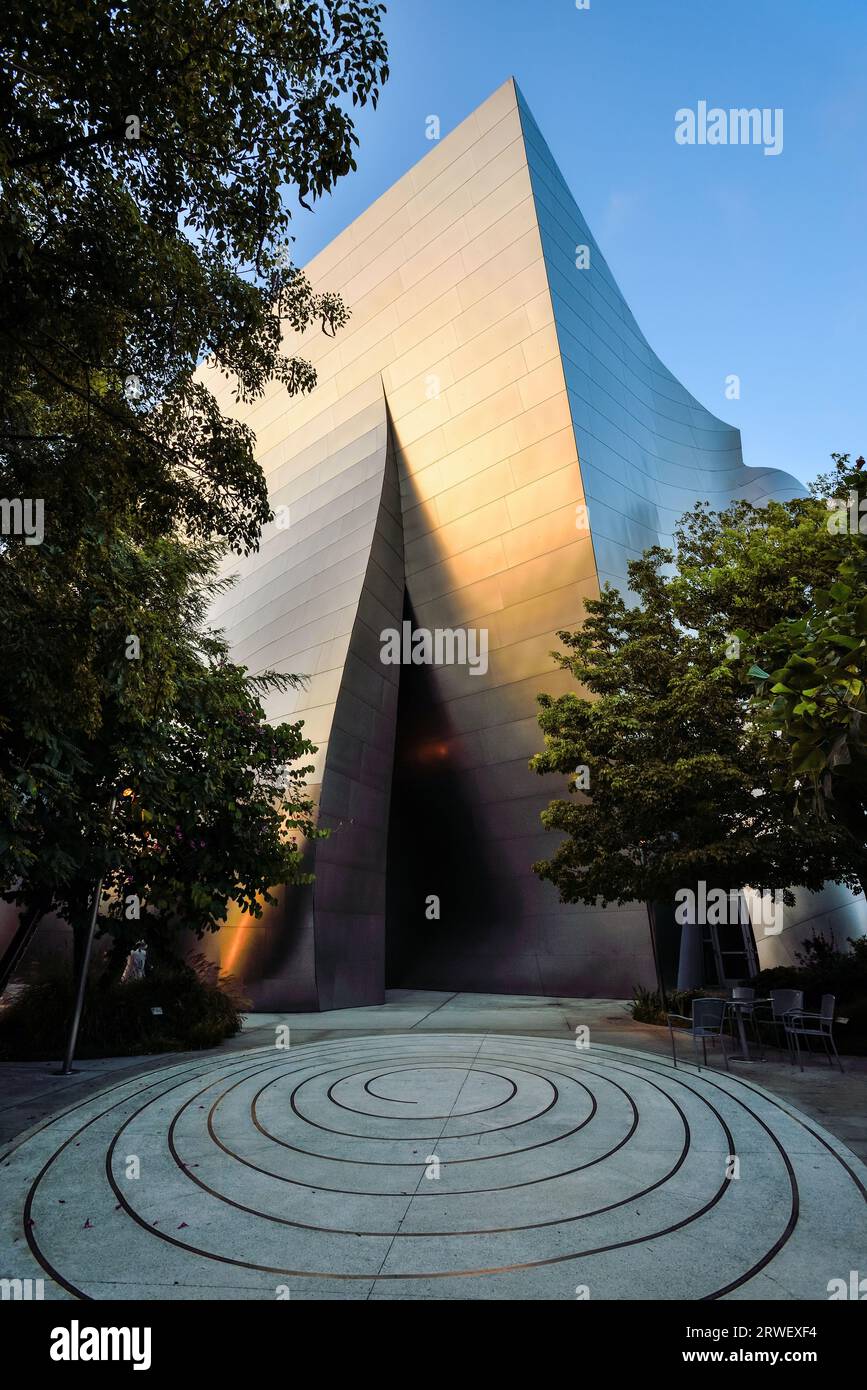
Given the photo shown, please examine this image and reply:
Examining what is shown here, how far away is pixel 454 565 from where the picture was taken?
23625mm

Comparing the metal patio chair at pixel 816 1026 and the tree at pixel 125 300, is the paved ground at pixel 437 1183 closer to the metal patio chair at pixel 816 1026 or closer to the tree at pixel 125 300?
the metal patio chair at pixel 816 1026

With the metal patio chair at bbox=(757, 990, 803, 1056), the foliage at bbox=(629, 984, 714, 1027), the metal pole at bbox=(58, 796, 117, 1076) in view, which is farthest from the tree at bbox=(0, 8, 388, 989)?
the foliage at bbox=(629, 984, 714, 1027)

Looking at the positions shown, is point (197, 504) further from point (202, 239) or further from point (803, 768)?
point (803, 768)

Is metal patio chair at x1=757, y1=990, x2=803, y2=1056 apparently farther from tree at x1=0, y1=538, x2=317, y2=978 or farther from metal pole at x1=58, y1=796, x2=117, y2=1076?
metal pole at x1=58, y1=796, x2=117, y2=1076

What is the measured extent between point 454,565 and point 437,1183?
19.7m

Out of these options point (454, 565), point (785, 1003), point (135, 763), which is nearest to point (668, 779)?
point (785, 1003)

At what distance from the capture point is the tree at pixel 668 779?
12109 millimetres

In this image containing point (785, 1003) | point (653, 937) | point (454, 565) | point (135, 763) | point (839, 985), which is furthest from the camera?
point (454, 565)

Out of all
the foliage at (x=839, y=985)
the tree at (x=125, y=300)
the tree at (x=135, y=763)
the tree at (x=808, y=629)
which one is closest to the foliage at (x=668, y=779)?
the tree at (x=808, y=629)

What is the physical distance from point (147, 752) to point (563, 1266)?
26.0 ft

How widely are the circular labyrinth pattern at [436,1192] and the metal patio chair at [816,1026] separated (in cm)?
198

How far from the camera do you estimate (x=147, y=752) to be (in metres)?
9.91

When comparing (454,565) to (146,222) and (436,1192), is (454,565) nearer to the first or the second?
(146,222)

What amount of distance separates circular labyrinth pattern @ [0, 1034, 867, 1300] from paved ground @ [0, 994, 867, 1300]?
0.8 inches
